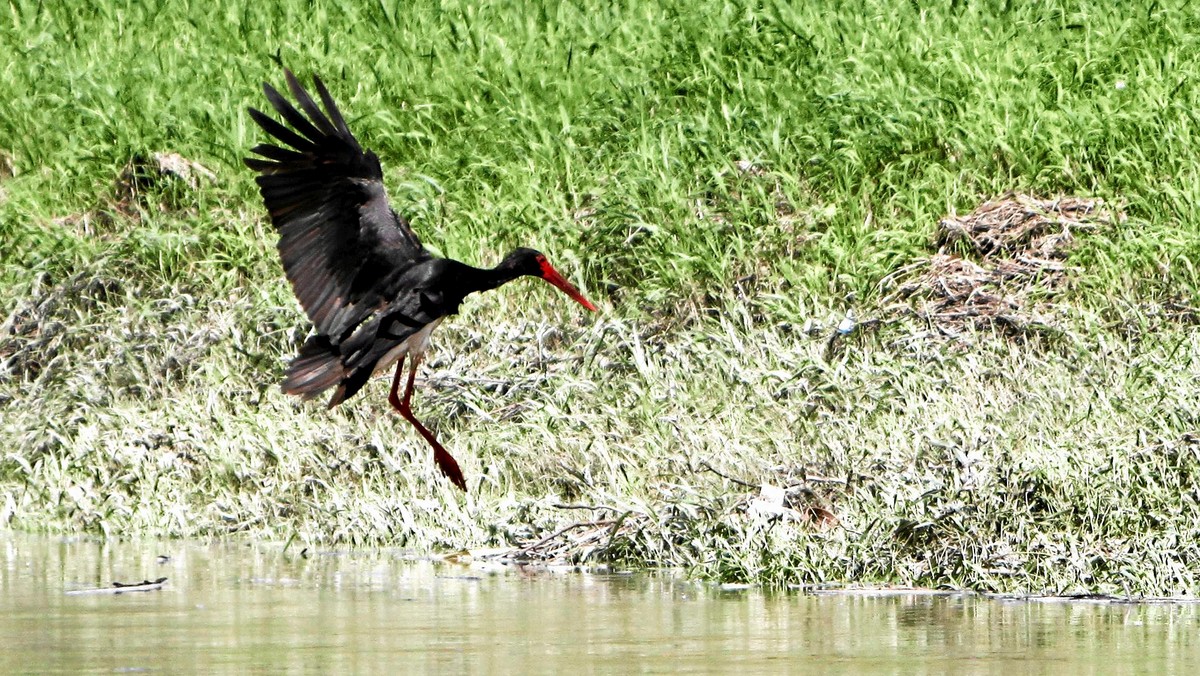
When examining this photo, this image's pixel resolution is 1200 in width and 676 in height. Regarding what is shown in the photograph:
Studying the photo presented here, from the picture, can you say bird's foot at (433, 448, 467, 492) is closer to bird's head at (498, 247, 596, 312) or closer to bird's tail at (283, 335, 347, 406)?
bird's tail at (283, 335, 347, 406)

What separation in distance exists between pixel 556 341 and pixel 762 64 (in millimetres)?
2524

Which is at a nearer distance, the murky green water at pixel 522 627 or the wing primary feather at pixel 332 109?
the murky green water at pixel 522 627

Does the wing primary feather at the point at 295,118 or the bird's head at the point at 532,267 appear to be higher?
the wing primary feather at the point at 295,118

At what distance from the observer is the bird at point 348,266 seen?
6633mm

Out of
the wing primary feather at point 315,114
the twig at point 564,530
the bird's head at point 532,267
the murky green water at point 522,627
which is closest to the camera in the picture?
the murky green water at point 522,627

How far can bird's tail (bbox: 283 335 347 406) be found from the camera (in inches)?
259

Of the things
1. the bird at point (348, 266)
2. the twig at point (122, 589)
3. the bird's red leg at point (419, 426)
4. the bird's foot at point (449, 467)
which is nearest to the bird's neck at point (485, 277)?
the bird at point (348, 266)

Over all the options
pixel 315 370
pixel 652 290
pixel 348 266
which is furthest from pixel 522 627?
pixel 652 290

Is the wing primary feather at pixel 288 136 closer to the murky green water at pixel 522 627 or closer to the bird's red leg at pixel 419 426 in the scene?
the bird's red leg at pixel 419 426

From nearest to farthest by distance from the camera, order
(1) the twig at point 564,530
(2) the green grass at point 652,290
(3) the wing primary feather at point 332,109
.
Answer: (2) the green grass at point 652,290 → (1) the twig at point 564,530 → (3) the wing primary feather at point 332,109

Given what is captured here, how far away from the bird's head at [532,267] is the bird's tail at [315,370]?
2.34ft

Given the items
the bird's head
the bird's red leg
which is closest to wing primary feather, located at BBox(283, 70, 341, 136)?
the bird's head

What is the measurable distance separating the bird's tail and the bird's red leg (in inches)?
13.7

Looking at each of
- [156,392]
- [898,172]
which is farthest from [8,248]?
[898,172]
